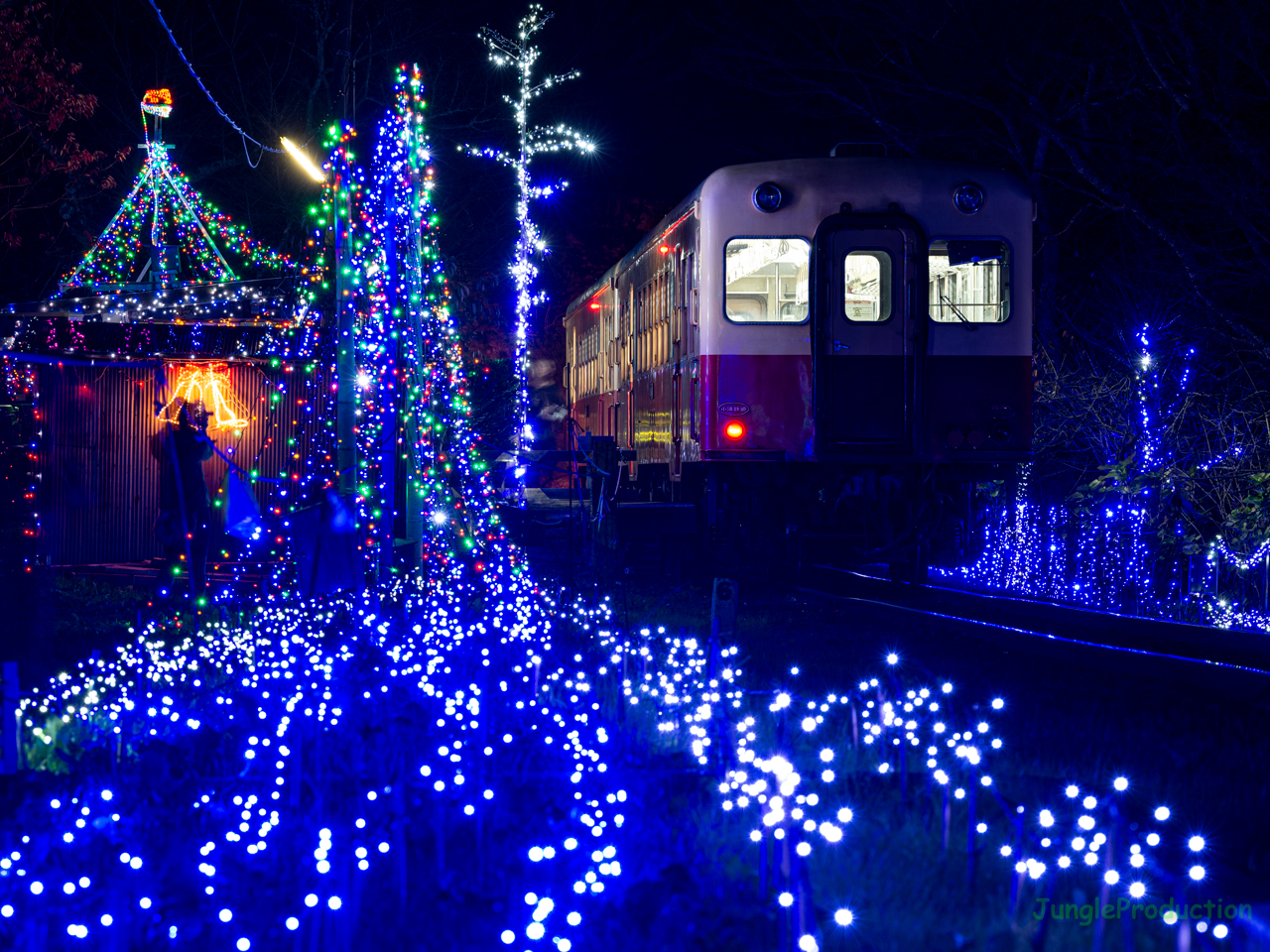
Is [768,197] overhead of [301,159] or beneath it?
beneath

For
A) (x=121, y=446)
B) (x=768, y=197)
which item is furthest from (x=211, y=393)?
(x=768, y=197)

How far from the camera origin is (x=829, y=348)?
9.82 m

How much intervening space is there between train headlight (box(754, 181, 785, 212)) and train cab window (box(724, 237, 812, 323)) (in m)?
0.26

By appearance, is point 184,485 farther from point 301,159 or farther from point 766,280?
point 766,280

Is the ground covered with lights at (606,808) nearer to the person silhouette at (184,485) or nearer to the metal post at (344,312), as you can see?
the metal post at (344,312)

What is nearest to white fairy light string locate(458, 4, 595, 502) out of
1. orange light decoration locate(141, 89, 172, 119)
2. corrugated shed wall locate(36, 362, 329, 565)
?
orange light decoration locate(141, 89, 172, 119)

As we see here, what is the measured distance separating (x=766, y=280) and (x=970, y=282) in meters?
1.73

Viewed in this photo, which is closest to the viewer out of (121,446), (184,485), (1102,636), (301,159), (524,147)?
(1102,636)

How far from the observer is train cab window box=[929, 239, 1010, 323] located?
390 inches

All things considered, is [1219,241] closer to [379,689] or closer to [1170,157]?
[1170,157]

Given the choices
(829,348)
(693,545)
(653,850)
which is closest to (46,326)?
(693,545)

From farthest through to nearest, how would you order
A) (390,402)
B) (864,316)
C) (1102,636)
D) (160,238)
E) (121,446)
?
(160,238), (121,446), (390,402), (864,316), (1102,636)

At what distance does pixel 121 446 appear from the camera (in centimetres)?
1353

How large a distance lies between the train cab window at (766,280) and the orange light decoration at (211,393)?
641cm
